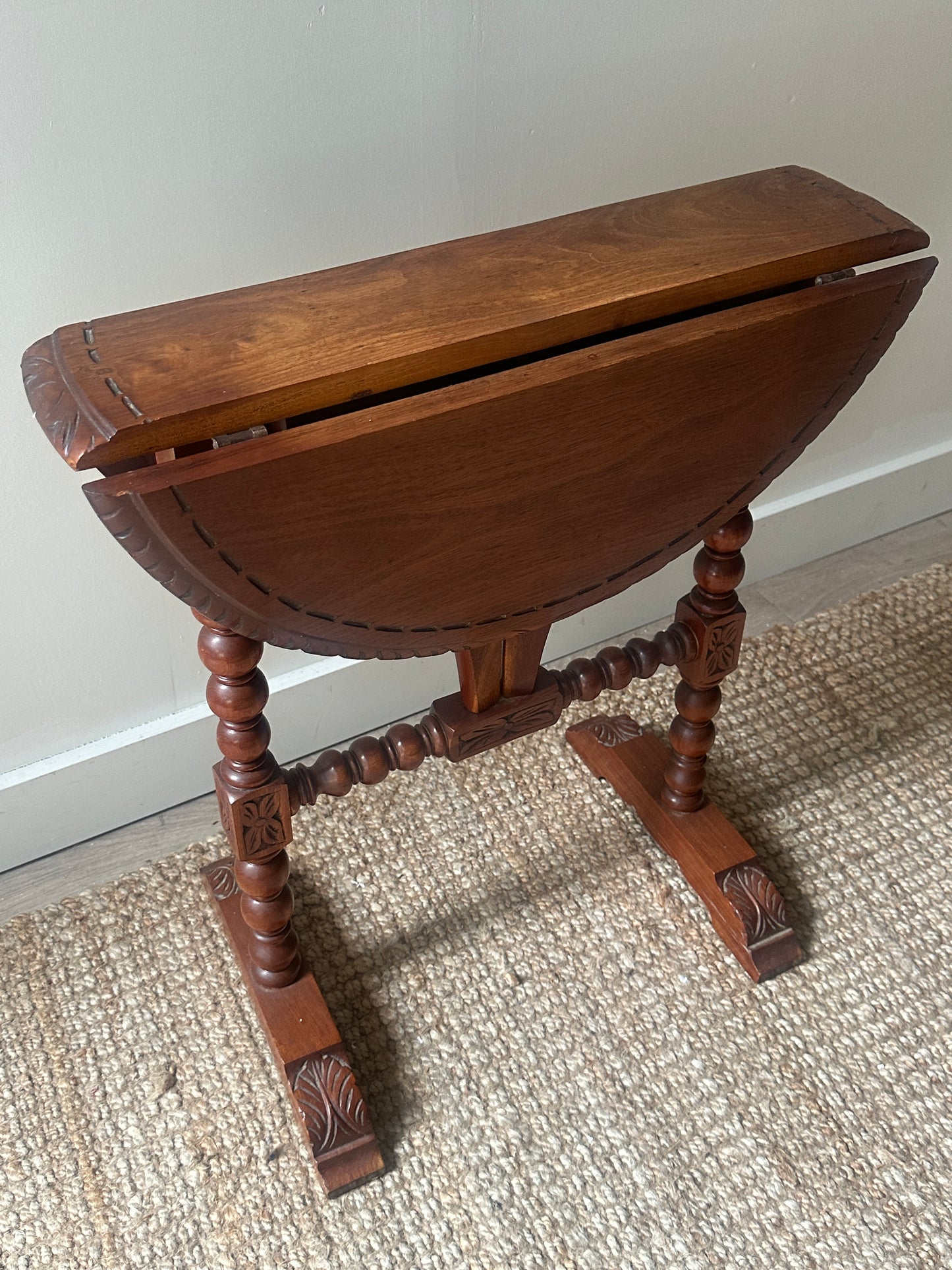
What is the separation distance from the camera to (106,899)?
4.68 ft

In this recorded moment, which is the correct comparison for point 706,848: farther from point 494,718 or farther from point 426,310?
point 426,310

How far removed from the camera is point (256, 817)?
110cm

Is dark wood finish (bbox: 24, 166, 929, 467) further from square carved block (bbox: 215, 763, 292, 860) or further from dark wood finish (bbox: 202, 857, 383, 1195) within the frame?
dark wood finish (bbox: 202, 857, 383, 1195)

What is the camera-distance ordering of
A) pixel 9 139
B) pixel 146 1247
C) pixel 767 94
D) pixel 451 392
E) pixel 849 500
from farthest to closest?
1. pixel 849 500
2. pixel 767 94
3. pixel 146 1247
4. pixel 9 139
5. pixel 451 392

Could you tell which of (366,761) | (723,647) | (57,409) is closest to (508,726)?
(366,761)

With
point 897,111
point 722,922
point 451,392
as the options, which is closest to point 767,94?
point 897,111

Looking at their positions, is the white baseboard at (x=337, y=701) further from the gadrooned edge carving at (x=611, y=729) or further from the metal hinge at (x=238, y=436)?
the metal hinge at (x=238, y=436)

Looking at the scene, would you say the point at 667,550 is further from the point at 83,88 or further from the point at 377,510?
the point at 83,88

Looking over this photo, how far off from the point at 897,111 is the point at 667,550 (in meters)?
Result: 0.80

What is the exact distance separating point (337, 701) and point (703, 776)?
506 millimetres

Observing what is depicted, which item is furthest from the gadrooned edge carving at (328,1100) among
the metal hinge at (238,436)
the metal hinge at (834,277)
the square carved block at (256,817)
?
the metal hinge at (834,277)

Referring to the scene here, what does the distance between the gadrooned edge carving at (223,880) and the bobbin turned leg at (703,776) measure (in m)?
0.50

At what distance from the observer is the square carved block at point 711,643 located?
1.26 meters

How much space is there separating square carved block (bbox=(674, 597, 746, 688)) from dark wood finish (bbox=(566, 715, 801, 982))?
0.23m
